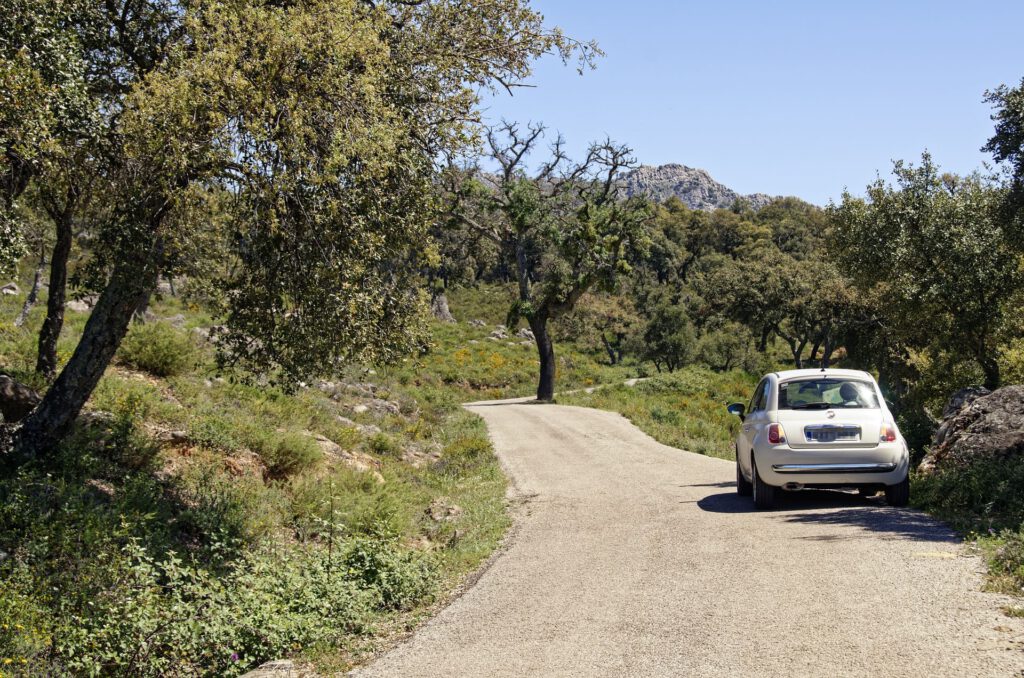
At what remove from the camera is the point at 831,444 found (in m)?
10.1

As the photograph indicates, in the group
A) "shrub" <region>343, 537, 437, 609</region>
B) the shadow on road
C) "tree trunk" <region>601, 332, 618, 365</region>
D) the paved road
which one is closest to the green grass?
the shadow on road

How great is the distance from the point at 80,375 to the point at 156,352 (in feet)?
19.8

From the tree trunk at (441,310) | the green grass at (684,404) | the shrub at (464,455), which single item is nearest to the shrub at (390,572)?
the shrub at (464,455)

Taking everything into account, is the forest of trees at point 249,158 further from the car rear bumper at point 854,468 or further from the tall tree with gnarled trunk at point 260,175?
the car rear bumper at point 854,468

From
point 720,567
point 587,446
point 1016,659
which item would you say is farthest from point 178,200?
point 587,446

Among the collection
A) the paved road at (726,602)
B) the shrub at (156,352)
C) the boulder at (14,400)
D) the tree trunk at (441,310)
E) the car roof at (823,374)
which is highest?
the tree trunk at (441,310)

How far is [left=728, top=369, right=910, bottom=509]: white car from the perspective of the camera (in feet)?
33.0

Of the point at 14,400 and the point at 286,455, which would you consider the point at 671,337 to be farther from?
the point at 14,400

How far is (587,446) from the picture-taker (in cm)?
2045

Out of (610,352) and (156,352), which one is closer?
(156,352)

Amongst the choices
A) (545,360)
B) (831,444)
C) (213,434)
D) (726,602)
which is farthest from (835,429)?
(545,360)

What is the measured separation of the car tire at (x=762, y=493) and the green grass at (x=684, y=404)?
943cm

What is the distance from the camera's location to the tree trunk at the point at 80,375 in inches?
378

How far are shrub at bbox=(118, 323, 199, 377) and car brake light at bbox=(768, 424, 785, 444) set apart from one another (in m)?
11.3
